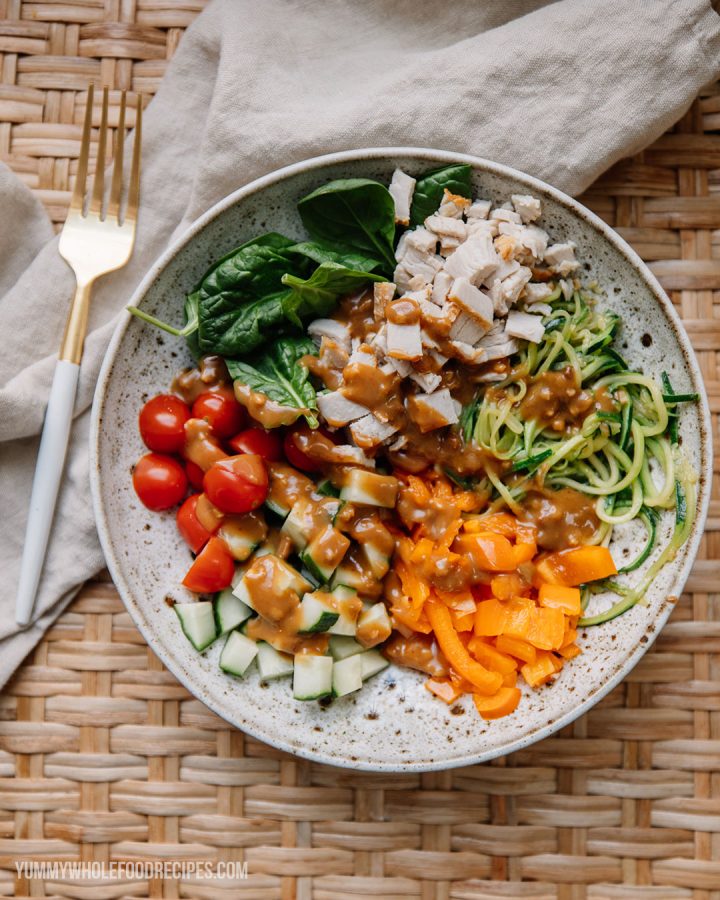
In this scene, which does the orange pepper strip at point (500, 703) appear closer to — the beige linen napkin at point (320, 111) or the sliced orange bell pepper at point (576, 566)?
the sliced orange bell pepper at point (576, 566)

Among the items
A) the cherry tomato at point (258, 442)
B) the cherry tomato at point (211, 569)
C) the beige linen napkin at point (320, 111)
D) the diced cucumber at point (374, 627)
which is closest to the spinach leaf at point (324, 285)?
the cherry tomato at point (258, 442)

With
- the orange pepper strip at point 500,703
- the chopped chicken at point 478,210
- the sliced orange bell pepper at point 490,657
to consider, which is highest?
the chopped chicken at point 478,210

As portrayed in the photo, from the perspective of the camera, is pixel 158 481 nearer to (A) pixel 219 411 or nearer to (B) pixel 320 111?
(A) pixel 219 411

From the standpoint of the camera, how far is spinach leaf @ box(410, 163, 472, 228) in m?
2.99

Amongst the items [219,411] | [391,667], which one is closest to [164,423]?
[219,411]

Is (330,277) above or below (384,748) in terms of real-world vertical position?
above

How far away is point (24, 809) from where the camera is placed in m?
3.33

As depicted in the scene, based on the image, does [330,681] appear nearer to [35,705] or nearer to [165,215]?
[35,705]

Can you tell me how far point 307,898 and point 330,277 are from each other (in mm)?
2425


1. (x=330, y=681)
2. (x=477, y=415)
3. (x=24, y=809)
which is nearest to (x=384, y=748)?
(x=330, y=681)

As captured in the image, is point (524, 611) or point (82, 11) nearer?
point (524, 611)

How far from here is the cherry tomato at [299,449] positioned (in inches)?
121

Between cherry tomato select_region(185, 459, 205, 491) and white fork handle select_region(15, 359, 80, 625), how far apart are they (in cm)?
50

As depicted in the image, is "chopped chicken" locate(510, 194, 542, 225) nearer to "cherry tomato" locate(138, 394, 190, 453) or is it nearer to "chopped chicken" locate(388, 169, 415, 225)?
"chopped chicken" locate(388, 169, 415, 225)
